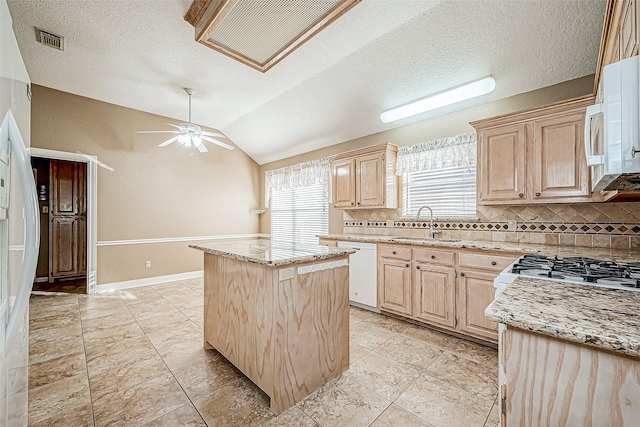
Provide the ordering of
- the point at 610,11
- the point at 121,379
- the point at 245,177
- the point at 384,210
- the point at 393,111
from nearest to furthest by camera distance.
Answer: the point at 610,11, the point at 121,379, the point at 393,111, the point at 384,210, the point at 245,177

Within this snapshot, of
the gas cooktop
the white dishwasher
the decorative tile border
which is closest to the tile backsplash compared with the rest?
the decorative tile border

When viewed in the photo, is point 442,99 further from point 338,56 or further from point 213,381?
point 213,381

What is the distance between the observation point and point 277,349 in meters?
1.66

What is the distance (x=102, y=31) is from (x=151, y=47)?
409 mm

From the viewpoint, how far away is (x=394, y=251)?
307cm

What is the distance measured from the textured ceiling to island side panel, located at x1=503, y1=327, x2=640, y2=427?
103 inches

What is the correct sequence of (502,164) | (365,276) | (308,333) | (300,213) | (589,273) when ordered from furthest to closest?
1. (300,213)
2. (365,276)
3. (502,164)
4. (308,333)
5. (589,273)

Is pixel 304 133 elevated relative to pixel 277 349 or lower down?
elevated

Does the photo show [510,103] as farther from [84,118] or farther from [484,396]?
[84,118]

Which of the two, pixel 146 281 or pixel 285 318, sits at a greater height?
pixel 285 318

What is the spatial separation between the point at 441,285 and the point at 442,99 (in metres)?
1.98

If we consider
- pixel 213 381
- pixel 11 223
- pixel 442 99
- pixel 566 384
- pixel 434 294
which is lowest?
pixel 213 381

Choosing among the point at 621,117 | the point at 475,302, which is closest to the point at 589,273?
the point at 621,117

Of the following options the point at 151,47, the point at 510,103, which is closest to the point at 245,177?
the point at 151,47
